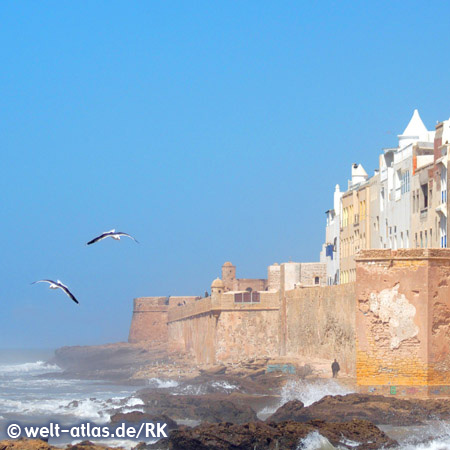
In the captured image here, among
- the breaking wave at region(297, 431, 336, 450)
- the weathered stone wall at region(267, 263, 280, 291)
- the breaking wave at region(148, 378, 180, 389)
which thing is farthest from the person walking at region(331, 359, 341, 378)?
the weathered stone wall at region(267, 263, 280, 291)

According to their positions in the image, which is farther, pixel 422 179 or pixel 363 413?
pixel 422 179

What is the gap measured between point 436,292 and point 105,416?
1113 centimetres

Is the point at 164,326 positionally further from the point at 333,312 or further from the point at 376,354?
the point at 376,354

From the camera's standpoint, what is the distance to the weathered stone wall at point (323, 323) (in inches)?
1308

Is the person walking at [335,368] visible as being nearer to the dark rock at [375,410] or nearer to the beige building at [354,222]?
the dark rock at [375,410]

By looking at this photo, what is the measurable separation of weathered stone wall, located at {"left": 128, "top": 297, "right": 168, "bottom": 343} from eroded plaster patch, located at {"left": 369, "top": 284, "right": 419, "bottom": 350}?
62118 millimetres

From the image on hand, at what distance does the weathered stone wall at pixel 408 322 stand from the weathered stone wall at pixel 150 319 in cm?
6207

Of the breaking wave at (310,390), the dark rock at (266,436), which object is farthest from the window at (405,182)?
the dark rock at (266,436)

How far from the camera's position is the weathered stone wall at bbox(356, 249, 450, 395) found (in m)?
25.1

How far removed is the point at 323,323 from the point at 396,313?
12414mm

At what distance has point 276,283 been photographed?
59.5m

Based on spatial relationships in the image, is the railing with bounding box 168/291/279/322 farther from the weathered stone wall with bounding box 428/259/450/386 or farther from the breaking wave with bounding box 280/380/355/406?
the weathered stone wall with bounding box 428/259/450/386

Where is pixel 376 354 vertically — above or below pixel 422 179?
below

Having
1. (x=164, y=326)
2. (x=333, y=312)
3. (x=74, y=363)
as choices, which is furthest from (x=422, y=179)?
(x=74, y=363)
